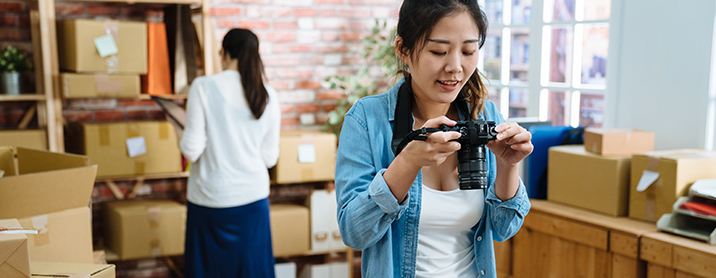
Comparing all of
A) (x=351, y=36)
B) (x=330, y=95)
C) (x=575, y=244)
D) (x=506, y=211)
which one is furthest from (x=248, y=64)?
(x=506, y=211)

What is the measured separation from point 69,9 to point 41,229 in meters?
1.84

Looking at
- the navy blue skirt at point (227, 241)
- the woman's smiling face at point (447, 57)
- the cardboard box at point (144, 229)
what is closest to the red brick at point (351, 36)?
the navy blue skirt at point (227, 241)

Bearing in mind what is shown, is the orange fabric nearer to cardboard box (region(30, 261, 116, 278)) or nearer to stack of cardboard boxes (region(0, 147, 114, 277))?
stack of cardboard boxes (region(0, 147, 114, 277))

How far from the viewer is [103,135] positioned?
114 inches

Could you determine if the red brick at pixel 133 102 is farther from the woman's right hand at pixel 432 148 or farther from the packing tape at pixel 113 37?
the woman's right hand at pixel 432 148

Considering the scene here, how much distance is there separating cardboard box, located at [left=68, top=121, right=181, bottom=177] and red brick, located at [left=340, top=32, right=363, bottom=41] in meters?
1.24

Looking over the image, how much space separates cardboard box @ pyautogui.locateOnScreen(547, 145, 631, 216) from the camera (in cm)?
219

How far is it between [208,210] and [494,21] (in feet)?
6.61

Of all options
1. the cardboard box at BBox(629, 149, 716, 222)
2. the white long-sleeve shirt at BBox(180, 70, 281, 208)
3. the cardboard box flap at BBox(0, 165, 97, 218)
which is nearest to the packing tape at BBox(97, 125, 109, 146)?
the white long-sleeve shirt at BBox(180, 70, 281, 208)

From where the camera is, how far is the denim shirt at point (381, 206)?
110cm

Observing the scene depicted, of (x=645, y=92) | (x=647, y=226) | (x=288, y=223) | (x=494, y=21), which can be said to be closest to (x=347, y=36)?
(x=494, y=21)

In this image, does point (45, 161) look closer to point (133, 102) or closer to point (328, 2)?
point (133, 102)

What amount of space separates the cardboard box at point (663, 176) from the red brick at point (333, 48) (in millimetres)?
2006

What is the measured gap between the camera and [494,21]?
3.51 metres
